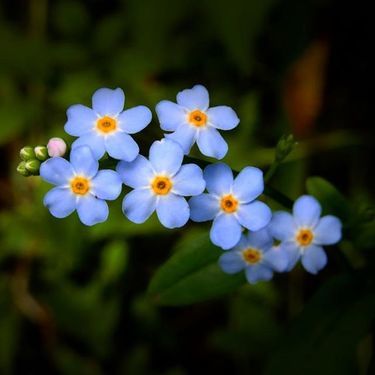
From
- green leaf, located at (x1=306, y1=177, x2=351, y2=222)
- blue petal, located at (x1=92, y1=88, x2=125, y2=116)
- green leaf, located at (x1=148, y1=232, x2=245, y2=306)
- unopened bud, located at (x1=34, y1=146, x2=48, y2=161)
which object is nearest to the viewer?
unopened bud, located at (x1=34, y1=146, x2=48, y2=161)

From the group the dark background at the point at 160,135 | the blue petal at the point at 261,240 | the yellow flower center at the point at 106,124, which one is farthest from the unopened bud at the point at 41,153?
the dark background at the point at 160,135

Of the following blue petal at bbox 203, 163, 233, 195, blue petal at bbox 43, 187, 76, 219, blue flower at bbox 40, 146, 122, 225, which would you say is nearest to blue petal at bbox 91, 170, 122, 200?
blue flower at bbox 40, 146, 122, 225

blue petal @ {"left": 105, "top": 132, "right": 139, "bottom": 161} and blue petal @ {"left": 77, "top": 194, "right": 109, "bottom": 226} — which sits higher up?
blue petal @ {"left": 105, "top": 132, "right": 139, "bottom": 161}

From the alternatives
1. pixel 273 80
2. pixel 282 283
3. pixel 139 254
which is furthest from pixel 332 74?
Answer: pixel 139 254

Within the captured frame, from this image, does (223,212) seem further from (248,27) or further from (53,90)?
(53,90)

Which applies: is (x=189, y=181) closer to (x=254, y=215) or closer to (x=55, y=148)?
(x=254, y=215)

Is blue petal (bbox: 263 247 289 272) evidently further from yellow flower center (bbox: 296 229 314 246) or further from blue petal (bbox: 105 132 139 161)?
blue petal (bbox: 105 132 139 161)
